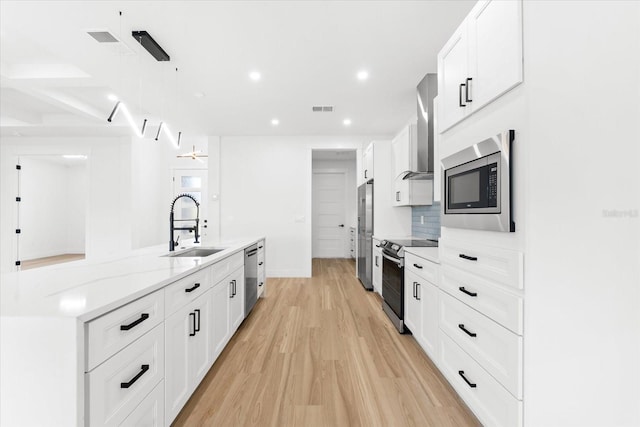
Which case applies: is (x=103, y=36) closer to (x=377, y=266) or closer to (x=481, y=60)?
(x=481, y=60)

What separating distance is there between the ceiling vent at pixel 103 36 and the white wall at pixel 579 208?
9.76ft

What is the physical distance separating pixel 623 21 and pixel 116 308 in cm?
203

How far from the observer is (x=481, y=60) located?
1483mm

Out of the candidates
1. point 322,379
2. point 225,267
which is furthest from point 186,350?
point 322,379

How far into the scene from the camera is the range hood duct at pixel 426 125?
2.98 meters

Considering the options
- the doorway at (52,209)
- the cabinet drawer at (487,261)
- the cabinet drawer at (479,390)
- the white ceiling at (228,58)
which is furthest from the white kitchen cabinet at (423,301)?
the doorway at (52,209)

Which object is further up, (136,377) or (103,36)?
(103,36)

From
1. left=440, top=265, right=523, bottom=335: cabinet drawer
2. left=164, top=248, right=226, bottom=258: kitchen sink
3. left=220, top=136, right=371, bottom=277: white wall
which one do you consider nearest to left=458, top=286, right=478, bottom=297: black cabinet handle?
left=440, top=265, right=523, bottom=335: cabinet drawer

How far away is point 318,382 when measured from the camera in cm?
199

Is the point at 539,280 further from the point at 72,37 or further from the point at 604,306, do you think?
the point at 72,37

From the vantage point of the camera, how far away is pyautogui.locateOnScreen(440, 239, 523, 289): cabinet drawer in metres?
1.24

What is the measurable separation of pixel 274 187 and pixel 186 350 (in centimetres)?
403

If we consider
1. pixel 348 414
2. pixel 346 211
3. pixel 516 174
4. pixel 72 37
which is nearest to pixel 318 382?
pixel 348 414

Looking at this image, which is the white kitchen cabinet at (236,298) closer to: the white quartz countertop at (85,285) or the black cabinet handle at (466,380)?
the white quartz countertop at (85,285)
